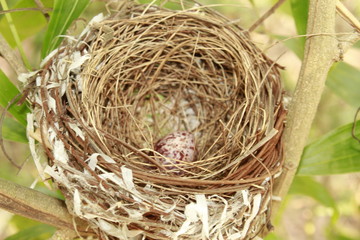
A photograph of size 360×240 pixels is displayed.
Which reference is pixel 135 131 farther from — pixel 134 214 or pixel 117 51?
pixel 134 214

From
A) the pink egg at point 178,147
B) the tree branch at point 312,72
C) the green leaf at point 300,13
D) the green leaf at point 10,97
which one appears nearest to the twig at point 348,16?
the tree branch at point 312,72

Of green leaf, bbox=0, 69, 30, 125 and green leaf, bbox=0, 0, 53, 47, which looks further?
green leaf, bbox=0, 0, 53, 47

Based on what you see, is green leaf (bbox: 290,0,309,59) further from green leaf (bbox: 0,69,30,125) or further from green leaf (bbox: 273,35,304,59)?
green leaf (bbox: 0,69,30,125)

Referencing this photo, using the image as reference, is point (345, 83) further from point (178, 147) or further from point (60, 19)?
point (60, 19)

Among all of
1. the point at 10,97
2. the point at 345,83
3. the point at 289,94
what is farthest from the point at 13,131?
the point at 345,83

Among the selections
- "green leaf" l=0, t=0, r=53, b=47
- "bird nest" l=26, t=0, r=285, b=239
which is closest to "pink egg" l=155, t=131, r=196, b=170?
"bird nest" l=26, t=0, r=285, b=239

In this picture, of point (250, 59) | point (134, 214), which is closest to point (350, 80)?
point (250, 59)
